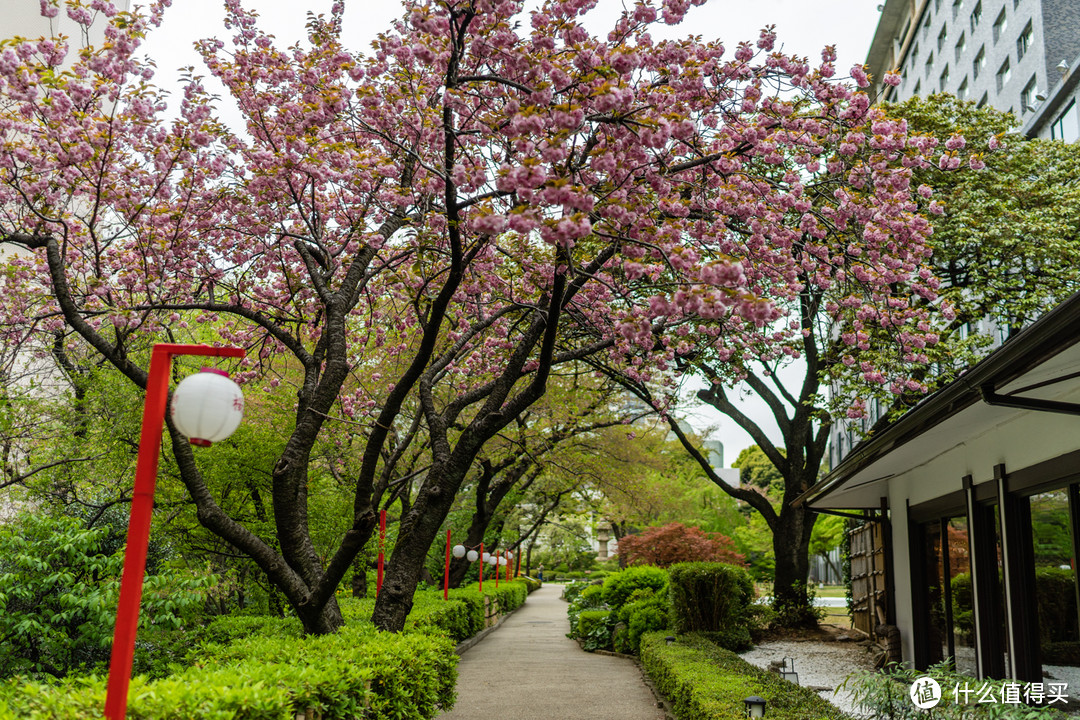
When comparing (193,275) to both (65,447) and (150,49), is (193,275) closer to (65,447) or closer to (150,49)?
(150,49)

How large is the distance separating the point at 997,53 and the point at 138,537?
98.8ft

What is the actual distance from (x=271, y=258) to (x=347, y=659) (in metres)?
5.56

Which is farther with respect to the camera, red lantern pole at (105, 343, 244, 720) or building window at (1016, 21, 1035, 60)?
building window at (1016, 21, 1035, 60)

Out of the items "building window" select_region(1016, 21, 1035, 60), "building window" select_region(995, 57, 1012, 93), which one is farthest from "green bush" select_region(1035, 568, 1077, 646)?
"building window" select_region(995, 57, 1012, 93)

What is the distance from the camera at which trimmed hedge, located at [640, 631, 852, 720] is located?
6.09m

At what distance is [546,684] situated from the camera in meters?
12.0

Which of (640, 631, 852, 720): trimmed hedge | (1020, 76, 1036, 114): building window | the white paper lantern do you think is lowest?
(640, 631, 852, 720): trimmed hedge

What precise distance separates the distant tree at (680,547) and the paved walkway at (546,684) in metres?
2.65

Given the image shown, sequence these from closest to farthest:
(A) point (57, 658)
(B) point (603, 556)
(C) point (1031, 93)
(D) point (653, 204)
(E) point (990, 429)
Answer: (D) point (653, 204) < (E) point (990, 429) < (A) point (57, 658) < (C) point (1031, 93) < (B) point (603, 556)

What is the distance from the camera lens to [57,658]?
26.1 feet

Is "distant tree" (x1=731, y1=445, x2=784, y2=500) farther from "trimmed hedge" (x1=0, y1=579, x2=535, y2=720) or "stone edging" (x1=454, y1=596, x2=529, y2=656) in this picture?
"trimmed hedge" (x1=0, y1=579, x2=535, y2=720)

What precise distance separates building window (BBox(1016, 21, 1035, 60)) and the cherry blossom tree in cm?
1869

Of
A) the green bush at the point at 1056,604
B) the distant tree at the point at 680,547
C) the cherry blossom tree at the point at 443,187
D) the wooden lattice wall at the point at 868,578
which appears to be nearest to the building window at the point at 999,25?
the wooden lattice wall at the point at 868,578

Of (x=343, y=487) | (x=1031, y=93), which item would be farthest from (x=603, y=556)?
(x=343, y=487)
